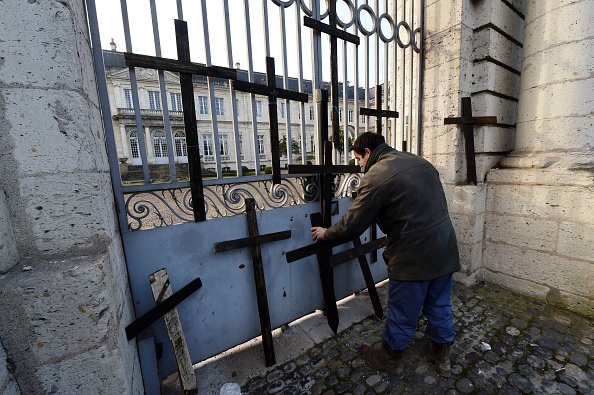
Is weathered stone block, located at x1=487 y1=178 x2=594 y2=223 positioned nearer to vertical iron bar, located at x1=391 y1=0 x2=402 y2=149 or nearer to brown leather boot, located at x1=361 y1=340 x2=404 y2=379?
vertical iron bar, located at x1=391 y1=0 x2=402 y2=149

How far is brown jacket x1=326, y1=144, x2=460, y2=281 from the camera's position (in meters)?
2.01

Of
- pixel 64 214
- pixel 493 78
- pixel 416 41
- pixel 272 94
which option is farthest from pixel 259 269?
pixel 493 78

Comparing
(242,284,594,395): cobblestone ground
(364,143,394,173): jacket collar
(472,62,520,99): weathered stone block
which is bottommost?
(242,284,594,395): cobblestone ground

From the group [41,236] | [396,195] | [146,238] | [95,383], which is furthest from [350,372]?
[41,236]

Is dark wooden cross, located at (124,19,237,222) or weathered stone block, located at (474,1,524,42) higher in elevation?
weathered stone block, located at (474,1,524,42)

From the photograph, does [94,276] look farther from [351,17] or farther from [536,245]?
[536,245]

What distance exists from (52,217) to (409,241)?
2314 millimetres

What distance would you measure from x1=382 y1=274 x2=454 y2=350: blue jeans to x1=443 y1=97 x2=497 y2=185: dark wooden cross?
1990 millimetres

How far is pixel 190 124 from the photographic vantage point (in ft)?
6.72

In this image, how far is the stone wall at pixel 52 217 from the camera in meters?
1.21

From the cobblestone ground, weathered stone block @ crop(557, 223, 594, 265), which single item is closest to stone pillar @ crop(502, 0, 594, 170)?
weathered stone block @ crop(557, 223, 594, 265)

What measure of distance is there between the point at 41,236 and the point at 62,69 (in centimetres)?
86

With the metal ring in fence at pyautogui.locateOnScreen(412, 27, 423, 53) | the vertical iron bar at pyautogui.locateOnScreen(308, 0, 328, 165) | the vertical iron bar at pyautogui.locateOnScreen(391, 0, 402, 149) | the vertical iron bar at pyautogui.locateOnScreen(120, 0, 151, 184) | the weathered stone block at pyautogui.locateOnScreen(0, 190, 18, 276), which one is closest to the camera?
the weathered stone block at pyautogui.locateOnScreen(0, 190, 18, 276)

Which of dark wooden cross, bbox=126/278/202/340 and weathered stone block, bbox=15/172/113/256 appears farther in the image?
dark wooden cross, bbox=126/278/202/340
